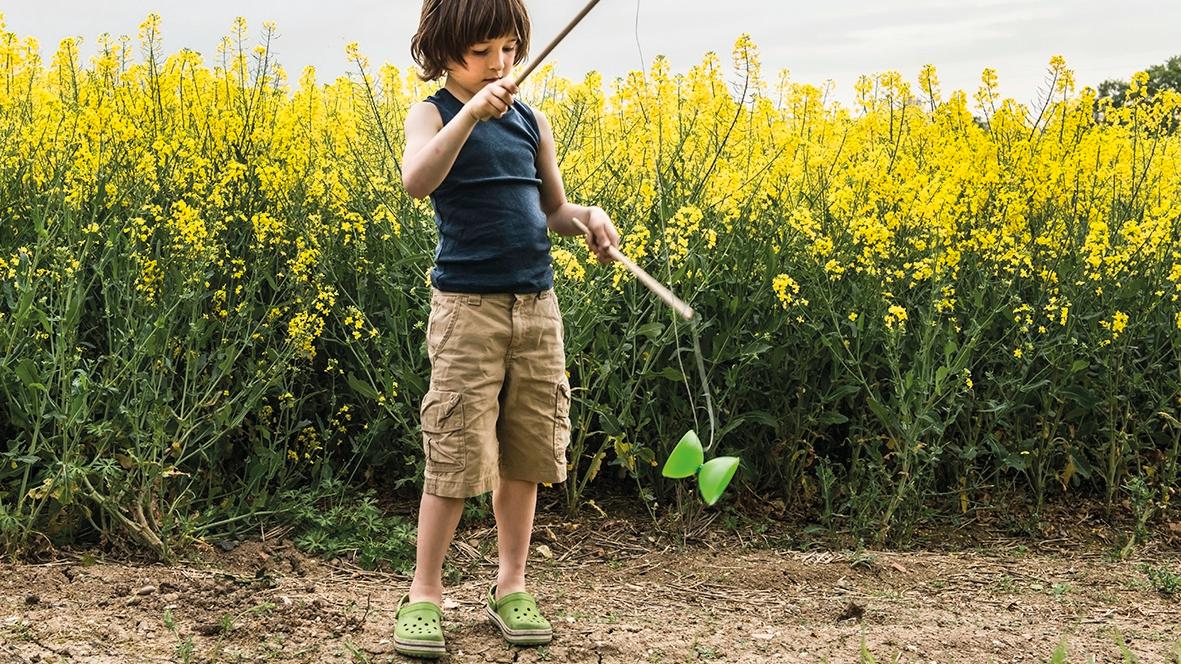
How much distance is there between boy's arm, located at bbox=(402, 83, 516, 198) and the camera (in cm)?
255

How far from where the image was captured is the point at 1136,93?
4.83 m

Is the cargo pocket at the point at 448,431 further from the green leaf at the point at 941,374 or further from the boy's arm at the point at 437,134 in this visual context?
the green leaf at the point at 941,374

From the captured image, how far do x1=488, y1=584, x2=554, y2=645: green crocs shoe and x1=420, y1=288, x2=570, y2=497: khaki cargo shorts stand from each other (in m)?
0.32

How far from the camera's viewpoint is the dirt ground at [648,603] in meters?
3.08

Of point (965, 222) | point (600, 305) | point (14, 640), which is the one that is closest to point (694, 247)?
point (600, 305)

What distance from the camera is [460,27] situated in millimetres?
2754

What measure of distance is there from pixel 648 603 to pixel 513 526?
650 mm

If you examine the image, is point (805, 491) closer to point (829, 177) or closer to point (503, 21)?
point (829, 177)

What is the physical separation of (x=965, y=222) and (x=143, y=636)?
298 cm

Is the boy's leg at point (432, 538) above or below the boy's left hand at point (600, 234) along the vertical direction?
below

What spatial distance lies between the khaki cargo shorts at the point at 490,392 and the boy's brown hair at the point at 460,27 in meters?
0.53

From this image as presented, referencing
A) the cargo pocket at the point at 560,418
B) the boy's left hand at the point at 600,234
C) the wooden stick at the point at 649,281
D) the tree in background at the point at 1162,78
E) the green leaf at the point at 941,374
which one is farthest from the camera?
the tree in background at the point at 1162,78

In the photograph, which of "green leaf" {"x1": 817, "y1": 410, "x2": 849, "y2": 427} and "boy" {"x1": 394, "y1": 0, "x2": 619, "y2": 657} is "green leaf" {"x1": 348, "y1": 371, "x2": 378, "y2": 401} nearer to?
"boy" {"x1": 394, "y1": 0, "x2": 619, "y2": 657}

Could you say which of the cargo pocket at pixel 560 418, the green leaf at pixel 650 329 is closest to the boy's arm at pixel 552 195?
the cargo pocket at pixel 560 418
